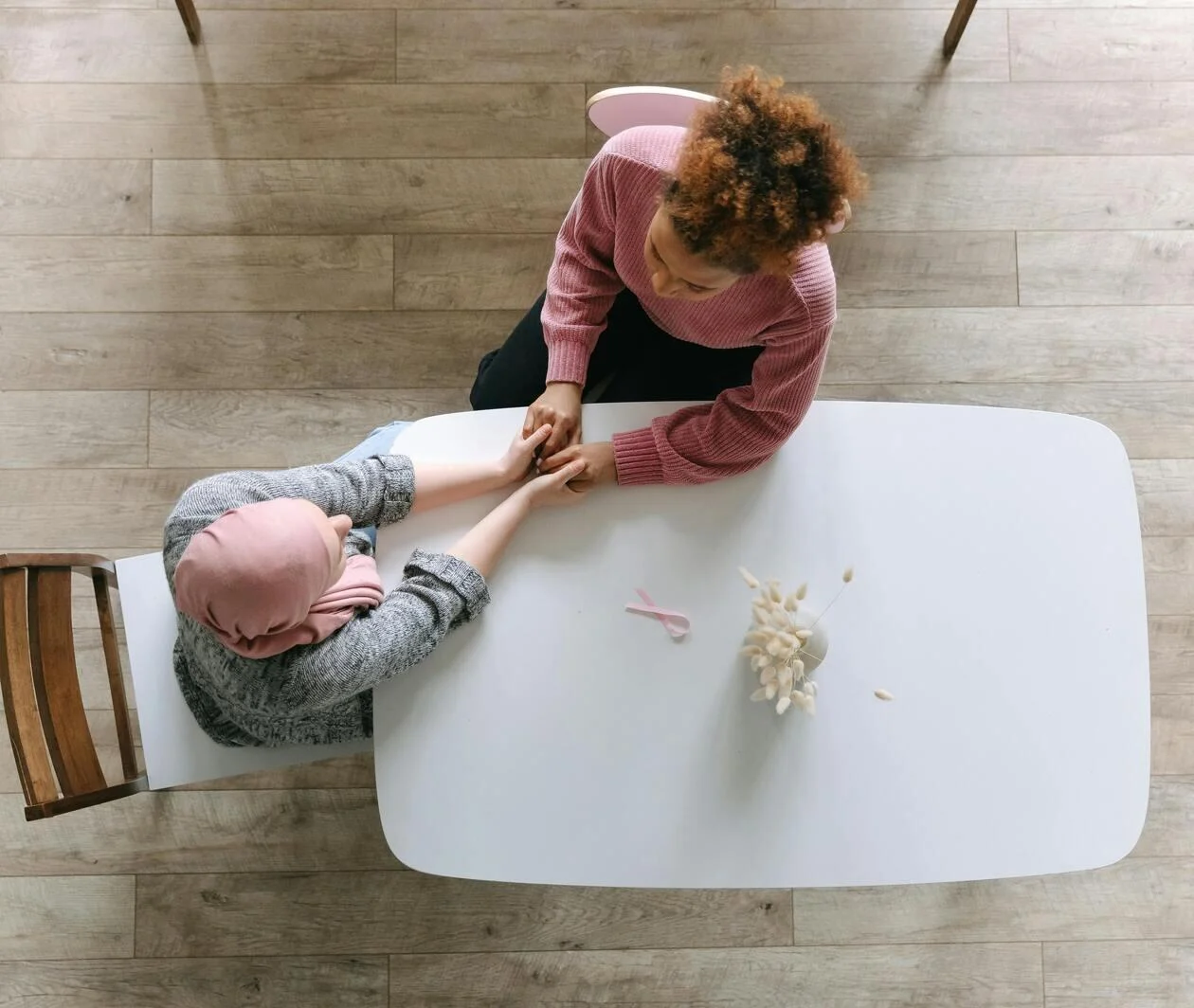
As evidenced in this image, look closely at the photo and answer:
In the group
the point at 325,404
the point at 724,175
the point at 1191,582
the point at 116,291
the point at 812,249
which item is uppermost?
the point at 724,175

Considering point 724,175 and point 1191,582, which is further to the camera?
point 1191,582

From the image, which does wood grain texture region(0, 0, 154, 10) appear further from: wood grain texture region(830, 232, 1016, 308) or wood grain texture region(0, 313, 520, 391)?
wood grain texture region(830, 232, 1016, 308)

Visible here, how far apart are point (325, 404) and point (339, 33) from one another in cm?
74

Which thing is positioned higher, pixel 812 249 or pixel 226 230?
pixel 812 249

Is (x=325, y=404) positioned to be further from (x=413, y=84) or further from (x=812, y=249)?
(x=812, y=249)

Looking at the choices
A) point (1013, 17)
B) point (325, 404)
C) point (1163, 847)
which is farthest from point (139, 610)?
point (1013, 17)

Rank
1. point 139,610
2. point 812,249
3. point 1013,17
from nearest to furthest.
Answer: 1. point 812,249
2. point 139,610
3. point 1013,17

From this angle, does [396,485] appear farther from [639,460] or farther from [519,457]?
[639,460]

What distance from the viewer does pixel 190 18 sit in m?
1.76

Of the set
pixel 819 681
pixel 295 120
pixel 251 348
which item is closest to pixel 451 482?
pixel 819 681

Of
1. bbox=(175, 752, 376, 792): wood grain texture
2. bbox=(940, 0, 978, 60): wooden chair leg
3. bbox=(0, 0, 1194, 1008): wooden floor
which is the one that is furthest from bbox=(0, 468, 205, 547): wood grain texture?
bbox=(940, 0, 978, 60): wooden chair leg

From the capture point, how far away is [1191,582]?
1786 mm

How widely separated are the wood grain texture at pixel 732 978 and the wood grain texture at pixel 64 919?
504mm

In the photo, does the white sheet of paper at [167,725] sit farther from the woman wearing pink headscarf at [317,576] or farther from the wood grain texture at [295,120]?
the wood grain texture at [295,120]
